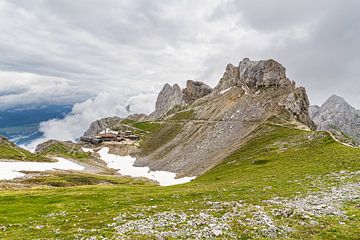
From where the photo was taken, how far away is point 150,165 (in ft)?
567

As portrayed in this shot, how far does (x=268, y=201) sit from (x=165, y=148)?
503 feet

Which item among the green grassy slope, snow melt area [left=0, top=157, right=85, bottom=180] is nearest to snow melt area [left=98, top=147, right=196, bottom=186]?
snow melt area [left=0, top=157, right=85, bottom=180]

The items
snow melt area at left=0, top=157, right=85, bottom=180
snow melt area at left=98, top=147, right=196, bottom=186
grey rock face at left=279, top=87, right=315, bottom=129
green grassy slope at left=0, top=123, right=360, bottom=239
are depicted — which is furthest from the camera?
grey rock face at left=279, top=87, right=315, bottom=129

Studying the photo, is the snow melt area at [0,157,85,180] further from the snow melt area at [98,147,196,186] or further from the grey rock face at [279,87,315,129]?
the grey rock face at [279,87,315,129]

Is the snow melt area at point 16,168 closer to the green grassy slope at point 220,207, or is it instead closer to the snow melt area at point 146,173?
the snow melt area at point 146,173

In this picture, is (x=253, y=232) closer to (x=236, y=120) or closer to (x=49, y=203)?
(x=49, y=203)

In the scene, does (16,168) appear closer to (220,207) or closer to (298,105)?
(220,207)

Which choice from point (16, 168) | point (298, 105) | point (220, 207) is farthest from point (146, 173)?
point (220, 207)

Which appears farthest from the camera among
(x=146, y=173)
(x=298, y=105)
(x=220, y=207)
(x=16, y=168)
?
(x=298, y=105)

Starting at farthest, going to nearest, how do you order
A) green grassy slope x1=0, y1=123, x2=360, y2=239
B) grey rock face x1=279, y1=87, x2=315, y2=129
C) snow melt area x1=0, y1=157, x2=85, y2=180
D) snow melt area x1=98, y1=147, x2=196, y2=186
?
1. grey rock face x1=279, y1=87, x2=315, y2=129
2. snow melt area x1=98, y1=147, x2=196, y2=186
3. snow melt area x1=0, y1=157, x2=85, y2=180
4. green grassy slope x1=0, y1=123, x2=360, y2=239

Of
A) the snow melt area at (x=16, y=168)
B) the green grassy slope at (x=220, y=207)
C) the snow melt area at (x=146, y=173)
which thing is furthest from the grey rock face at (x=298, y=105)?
the snow melt area at (x=16, y=168)

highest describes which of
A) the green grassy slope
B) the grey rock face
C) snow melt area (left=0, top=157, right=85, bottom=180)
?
the grey rock face

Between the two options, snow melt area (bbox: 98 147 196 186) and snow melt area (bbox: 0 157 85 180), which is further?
snow melt area (bbox: 98 147 196 186)

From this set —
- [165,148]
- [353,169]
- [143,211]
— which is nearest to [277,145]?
[353,169]
